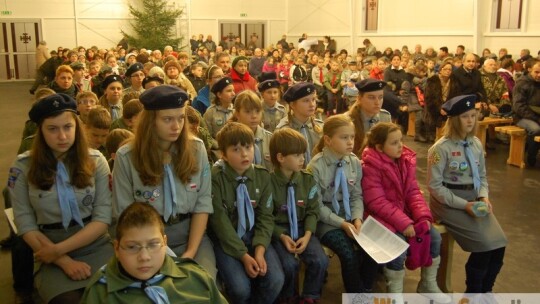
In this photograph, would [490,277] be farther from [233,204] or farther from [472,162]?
[233,204]

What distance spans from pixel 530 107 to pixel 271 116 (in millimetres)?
4347

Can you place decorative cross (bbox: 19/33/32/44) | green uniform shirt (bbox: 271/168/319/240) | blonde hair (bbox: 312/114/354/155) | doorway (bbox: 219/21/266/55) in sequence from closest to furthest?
green uniform shirt (bbox: 271/168/319/240) < blonde hair (bbox: 312/114/354/155) < decorative cross (bbox: 19/33/32/44) < doorway (bbox: 219/21/266/55)

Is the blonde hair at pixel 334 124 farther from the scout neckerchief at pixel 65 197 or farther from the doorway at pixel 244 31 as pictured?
the doorway at pixel 244 31

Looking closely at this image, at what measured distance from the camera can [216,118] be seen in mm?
4969

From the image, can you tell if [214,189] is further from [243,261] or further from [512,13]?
[512,13]

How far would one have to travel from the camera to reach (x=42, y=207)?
2.69 m

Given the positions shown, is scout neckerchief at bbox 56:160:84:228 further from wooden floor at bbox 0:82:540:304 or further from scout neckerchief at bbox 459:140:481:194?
scout neckerchief at bbox 459:140:481:194

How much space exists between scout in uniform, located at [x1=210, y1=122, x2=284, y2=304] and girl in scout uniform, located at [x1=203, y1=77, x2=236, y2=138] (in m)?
1.87

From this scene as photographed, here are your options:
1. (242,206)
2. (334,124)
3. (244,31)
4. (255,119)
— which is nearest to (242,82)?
(255,119)

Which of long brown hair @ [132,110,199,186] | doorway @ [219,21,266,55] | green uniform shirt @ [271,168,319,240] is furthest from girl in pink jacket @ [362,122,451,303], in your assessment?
doorway @ [219,21,266,55]

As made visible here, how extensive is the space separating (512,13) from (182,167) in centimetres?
1344

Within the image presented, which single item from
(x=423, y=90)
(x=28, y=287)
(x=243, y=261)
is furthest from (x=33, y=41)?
(x=243, y=261)

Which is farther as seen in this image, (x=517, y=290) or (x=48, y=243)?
(x=517, y=290)

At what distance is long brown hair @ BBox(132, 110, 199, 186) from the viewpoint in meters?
2.72
